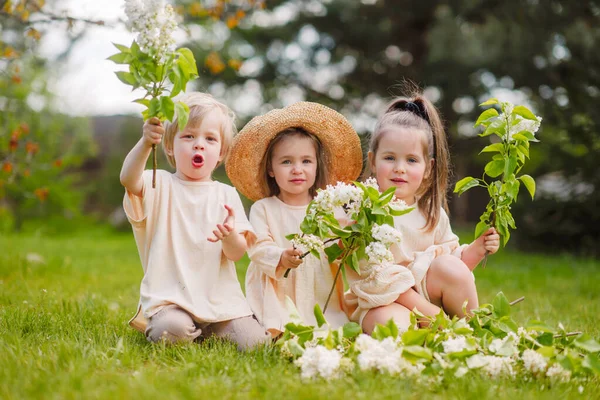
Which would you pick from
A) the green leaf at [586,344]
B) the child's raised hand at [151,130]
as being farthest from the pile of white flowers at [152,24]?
the green leaf at [586,344]

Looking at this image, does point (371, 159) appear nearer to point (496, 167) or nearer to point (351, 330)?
point (496, 167)

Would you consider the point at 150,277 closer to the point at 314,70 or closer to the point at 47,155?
the point at 314,70

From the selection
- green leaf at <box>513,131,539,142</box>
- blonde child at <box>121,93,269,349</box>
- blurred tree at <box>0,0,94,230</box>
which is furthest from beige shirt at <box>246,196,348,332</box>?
blurred tree at <box>0,0,94,230</box>

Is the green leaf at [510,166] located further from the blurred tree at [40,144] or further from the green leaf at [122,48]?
the blurred tree at [40,144]

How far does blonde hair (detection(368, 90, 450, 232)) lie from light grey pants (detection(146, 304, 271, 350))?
3.72 ft

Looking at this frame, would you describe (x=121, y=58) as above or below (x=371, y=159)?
above

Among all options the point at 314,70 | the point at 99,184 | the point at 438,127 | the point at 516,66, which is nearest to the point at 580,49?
the point at 516,66

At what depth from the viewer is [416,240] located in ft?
10.7

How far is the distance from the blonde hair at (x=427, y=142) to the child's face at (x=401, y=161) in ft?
0.16

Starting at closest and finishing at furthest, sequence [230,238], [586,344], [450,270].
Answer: [586,344], [230,238], [450,270]

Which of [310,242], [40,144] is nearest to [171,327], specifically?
[310,242]

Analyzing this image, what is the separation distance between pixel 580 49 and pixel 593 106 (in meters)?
1.07

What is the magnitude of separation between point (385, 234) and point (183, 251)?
1075 millimetres

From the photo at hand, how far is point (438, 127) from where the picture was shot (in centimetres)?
338
